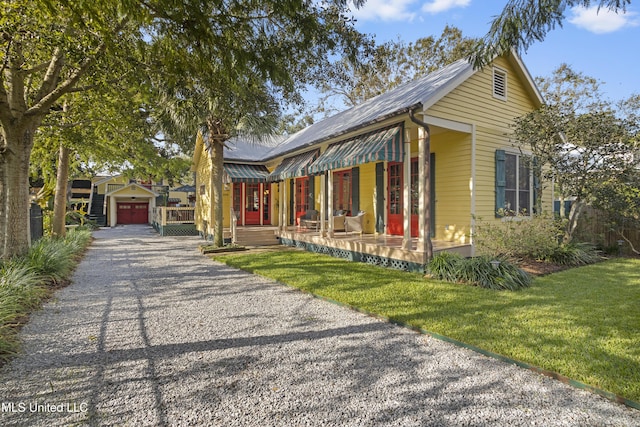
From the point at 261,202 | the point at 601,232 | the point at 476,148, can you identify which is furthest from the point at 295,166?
the point at 601,232

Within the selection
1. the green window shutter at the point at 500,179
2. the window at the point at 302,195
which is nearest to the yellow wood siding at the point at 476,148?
the green window shutter at the point at 500,179

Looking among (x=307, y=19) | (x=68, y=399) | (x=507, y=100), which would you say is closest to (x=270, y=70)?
(x=307, y=19)

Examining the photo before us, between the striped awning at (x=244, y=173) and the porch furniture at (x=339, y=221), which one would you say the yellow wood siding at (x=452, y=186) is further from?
the striped awning at (x=244, y=173)

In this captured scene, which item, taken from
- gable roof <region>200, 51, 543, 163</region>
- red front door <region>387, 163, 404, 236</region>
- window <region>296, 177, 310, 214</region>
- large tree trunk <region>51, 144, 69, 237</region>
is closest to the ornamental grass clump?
red front door <region>387, 163, 404, 236</region>

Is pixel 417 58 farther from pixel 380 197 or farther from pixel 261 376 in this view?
pixel 261 376

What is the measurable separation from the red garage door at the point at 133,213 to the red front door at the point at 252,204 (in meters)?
19.4

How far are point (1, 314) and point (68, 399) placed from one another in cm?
248

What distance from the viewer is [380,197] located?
1080 cm

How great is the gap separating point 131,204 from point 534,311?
109 ft

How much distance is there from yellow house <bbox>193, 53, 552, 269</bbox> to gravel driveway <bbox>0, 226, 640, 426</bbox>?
13.2ft

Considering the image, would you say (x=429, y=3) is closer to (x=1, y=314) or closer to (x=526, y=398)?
(x=526, y=398)

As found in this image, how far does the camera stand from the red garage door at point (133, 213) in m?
30.5

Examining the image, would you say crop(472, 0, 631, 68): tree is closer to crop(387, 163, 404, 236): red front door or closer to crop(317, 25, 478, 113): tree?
crop(387, 163, 404, 236): red front door

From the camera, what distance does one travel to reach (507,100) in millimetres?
9594
